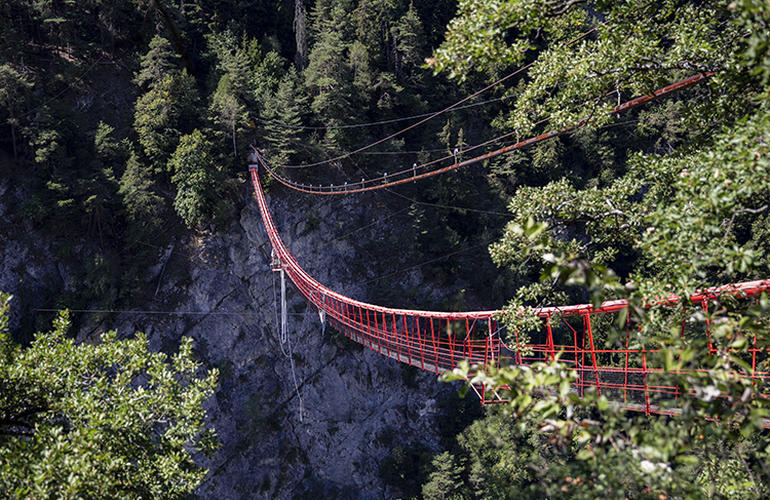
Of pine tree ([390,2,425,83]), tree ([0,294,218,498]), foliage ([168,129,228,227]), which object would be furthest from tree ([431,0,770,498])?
pine tree ([390,2,425,83])

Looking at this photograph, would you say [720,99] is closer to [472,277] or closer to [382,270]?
[382,270]

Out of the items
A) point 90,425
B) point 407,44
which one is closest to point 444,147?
point 407,44

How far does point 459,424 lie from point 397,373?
3.20m

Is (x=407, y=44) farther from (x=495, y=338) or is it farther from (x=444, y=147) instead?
(x=495, y=338)

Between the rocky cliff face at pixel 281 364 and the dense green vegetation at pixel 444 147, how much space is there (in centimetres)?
95

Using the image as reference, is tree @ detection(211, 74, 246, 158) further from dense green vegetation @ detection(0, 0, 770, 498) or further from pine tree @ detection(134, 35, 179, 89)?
pine tree @ detection(134, 35, 179, 89)

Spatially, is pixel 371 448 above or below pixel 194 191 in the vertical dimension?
below

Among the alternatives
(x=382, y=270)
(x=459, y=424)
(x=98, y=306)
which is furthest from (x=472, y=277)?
(x=98, y=306)

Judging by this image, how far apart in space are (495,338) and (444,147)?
10.1m

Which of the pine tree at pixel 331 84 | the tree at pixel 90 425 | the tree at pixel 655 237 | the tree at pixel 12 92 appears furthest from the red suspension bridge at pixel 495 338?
the tree at pixel 12 92

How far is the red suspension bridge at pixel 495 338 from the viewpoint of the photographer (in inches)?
155

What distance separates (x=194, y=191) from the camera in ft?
58.1

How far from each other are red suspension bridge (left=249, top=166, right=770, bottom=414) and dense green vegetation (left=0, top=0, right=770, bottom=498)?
438 millimetres

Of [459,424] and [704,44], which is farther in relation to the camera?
[459,424]
